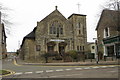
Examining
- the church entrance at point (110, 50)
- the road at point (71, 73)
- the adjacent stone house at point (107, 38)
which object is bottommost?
the road at point (71, 73)

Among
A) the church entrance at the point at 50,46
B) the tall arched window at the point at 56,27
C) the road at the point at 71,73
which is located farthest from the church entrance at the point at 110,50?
the road at the point at 71,73

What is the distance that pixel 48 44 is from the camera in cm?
4038

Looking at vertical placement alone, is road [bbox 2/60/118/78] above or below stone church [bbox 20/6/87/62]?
below

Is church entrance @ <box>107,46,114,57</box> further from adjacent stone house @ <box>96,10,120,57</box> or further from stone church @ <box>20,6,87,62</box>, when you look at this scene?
stone church @ <box>20,6,87,62</box>

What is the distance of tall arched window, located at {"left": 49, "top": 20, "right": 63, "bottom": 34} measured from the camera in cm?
4153

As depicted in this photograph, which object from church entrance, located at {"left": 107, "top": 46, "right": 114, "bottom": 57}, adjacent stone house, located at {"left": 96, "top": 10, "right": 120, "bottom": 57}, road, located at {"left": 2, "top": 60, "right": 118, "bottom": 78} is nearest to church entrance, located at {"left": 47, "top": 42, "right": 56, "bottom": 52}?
adjacent stone house, located at {"left": 96, "top": 10, "right": 120, "bottom": 57}

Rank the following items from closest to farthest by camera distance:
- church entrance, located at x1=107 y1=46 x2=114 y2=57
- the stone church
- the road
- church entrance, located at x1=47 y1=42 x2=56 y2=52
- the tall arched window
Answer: the road < church entrance, located at x1=107 y1=46 x2=114 y2=57 < the stone church < church entrance, located at x1=47 y1=42 x2=56 y2=52 < the tall arched window

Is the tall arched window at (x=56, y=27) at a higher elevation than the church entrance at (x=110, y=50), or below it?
higher

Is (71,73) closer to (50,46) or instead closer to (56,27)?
(50,46)

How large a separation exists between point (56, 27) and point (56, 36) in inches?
89.0

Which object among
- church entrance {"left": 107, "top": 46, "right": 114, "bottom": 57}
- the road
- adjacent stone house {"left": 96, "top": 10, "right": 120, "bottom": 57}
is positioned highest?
adjacent stone house {"left": 96, "top": 10, "right": 120, "bottom": 57}

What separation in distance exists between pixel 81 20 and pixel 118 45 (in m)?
14.4

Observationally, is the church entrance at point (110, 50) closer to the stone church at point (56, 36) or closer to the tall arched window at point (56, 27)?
the stone church at point (56, 36)

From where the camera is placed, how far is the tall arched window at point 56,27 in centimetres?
4153
